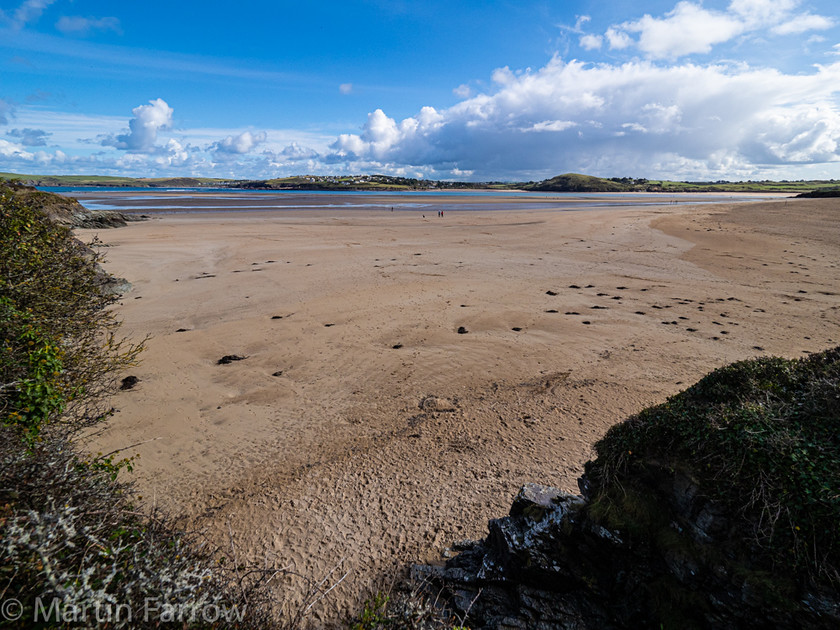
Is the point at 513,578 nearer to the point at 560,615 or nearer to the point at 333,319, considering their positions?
the point at 560,615

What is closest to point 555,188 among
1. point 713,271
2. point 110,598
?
point 713,271

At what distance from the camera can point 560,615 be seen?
4.07 m

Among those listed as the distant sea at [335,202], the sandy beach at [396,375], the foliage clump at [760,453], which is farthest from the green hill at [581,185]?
the foliage clump at [760,453]

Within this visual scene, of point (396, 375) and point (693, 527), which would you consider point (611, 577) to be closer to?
point (693, 527)

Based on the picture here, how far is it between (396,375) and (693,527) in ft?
24.4

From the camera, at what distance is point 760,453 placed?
11.5 ft

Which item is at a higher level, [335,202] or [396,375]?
[335,202]

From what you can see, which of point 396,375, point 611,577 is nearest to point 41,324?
point 396,375

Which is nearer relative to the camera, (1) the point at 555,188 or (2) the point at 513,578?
(2) the point at 513,578

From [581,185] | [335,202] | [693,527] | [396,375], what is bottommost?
[396,375]

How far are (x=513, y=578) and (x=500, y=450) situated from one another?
320 cm

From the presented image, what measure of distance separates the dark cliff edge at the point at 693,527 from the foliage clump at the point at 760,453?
11mm

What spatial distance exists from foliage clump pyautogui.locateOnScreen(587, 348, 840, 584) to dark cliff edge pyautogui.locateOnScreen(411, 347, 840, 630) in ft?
0.03

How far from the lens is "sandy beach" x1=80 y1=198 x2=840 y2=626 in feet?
20.1
